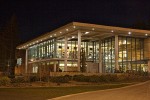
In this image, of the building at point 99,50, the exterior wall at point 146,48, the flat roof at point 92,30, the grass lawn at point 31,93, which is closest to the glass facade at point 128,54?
Result: the building at point 99,50

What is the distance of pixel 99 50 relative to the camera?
5178cm

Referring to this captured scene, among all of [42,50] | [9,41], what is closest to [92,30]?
[42,50]

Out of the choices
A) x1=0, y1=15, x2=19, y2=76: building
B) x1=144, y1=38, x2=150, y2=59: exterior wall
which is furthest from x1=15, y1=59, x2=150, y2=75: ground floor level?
x1=0, y1=15, x2=19, y2=76: building

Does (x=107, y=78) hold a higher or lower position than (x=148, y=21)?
lower

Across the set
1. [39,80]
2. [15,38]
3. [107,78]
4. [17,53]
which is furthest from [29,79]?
[17,53]

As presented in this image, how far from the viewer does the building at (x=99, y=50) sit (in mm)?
43688

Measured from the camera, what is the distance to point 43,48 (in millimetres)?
57000

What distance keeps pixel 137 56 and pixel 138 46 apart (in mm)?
1815

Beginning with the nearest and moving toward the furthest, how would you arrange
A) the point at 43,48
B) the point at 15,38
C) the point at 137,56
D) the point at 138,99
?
the point at 138,99, the point at 137,56, the point at 43,48, the point at 15,38

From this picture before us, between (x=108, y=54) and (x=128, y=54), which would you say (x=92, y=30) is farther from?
(x=128, y=54)

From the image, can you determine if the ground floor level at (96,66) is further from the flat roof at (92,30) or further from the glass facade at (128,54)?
the flat roof at (92,30)

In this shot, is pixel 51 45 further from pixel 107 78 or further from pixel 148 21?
pixel 148 21

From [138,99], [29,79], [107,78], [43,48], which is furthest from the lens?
[43,48]

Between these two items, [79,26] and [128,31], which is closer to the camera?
[79,26]
